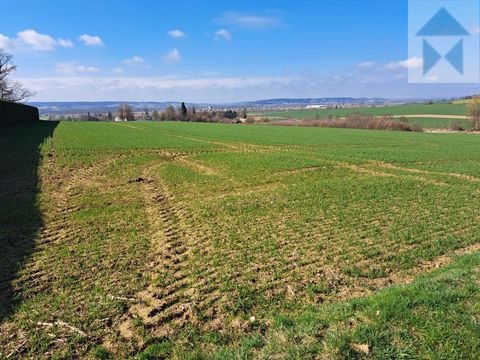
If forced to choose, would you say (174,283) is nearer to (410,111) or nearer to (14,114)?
(14,114)

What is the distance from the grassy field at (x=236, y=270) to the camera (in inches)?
169

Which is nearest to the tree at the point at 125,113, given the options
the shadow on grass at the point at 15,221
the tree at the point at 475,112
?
the tree at the point at 475,112

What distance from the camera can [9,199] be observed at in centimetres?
1169

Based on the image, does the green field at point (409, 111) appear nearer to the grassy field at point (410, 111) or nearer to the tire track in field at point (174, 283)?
the grassy field at point (410, 111)

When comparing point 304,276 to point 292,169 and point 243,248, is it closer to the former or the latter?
point 243,248

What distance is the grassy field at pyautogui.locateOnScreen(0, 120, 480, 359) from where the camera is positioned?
14.1 feet

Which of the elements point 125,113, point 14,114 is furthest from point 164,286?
point 125,113

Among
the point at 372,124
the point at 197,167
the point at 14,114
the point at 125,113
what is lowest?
the point at 197,167

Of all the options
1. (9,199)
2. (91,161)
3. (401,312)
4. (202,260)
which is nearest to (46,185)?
(9,199)

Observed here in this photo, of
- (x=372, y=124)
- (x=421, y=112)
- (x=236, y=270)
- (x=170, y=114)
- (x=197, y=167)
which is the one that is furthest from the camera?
(x=170, y=114)

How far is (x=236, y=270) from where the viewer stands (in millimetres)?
6594

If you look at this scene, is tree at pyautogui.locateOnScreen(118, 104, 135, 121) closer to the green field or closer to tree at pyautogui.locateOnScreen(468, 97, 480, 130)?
the green field

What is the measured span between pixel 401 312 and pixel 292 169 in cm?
1459

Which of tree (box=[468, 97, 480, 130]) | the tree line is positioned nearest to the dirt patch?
tree (box=[468, 97, 480, 130])
